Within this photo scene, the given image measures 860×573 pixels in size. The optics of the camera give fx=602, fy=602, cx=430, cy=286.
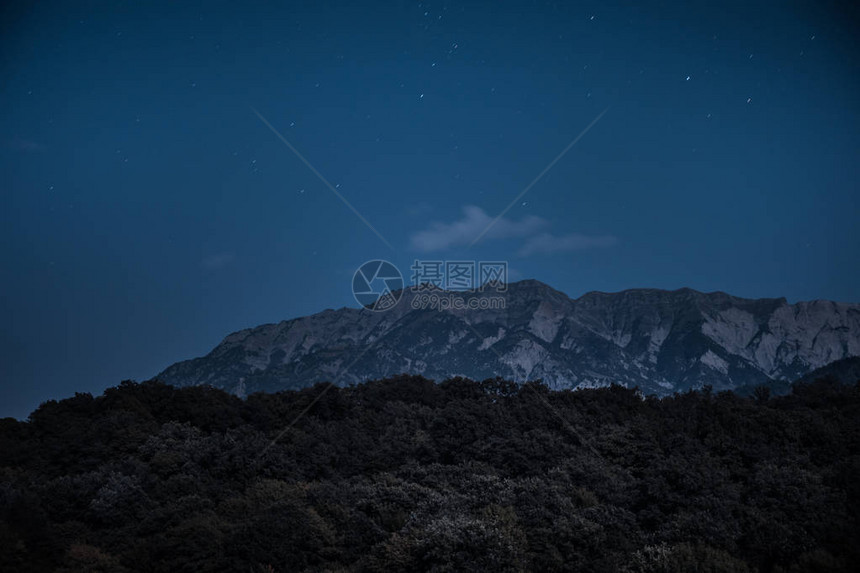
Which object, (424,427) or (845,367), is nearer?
(424,427)

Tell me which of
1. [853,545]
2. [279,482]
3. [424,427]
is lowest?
[853,545]

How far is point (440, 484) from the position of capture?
2127 centimetres

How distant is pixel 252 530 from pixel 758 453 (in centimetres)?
1759

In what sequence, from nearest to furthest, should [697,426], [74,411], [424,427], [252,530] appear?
[252,530]
[697,426]
[424,427]
[74,411]

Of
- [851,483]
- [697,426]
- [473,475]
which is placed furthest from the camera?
[697,426]

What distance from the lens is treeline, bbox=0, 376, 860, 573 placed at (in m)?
15.3

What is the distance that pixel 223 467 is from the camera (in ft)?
78.1

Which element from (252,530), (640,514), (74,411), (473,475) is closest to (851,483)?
(640,514)

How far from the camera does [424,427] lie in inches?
1177

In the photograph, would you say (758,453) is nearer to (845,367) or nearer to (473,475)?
(473,475)

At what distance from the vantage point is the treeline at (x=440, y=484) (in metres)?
15.3

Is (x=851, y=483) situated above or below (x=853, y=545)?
above

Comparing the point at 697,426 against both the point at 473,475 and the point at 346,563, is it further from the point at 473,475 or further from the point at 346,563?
the point at 346,563

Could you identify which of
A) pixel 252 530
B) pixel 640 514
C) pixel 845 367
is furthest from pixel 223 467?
pixel 845 367
